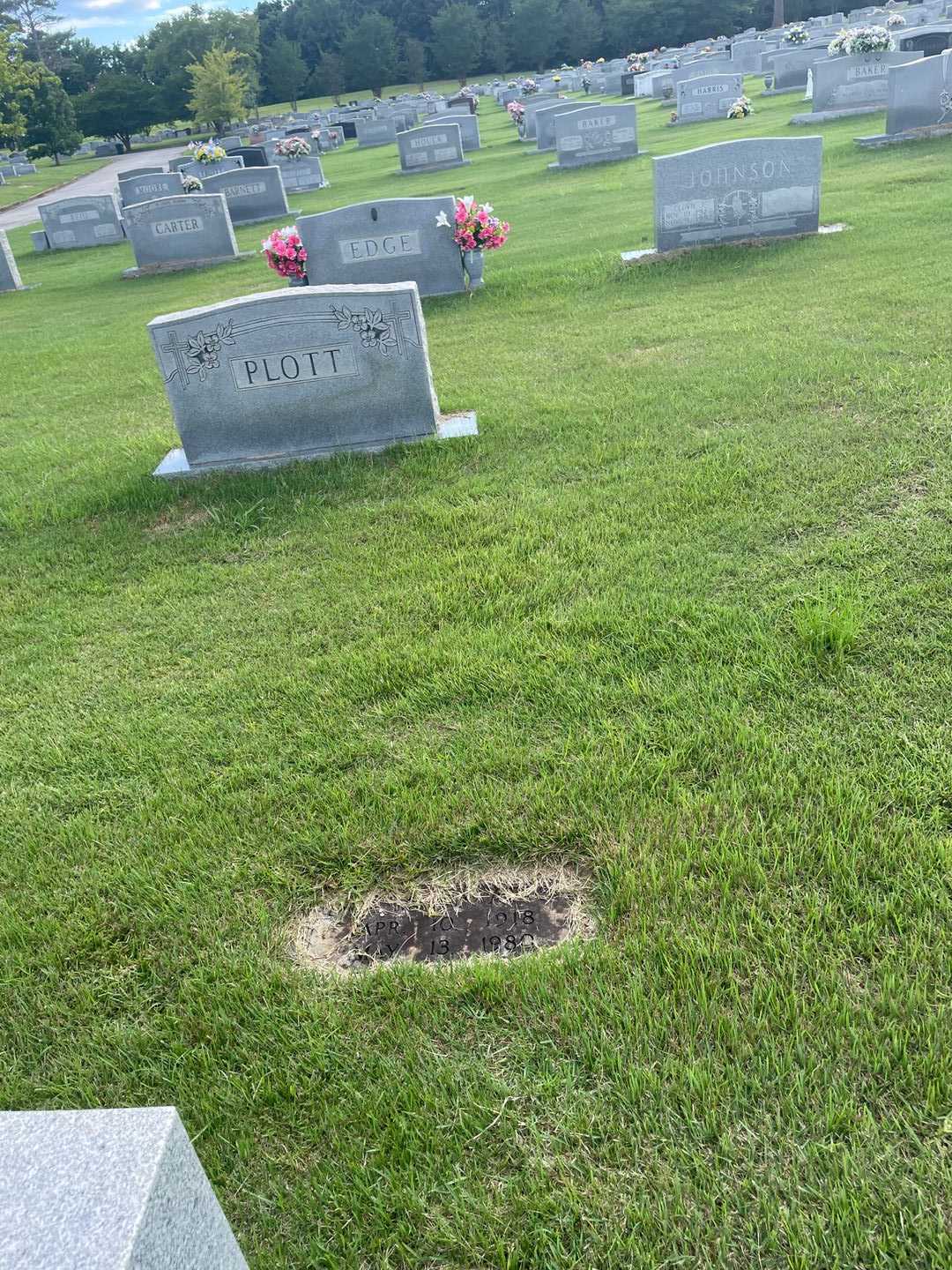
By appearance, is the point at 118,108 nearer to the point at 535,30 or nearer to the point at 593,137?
the point at 535,30

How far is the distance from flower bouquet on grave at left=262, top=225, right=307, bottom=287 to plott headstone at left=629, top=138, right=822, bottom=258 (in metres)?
4.13

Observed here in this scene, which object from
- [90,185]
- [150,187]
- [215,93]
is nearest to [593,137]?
[150,187]

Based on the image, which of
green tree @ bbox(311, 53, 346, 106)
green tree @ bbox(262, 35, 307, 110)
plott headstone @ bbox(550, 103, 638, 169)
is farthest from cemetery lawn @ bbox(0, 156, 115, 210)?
plott headstone @ bbox(550, 103, 638, 169)

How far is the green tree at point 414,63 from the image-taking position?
69.7 metres

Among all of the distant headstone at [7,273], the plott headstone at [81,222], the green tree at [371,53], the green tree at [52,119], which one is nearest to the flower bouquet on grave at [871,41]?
the plott headstone at [81,222]

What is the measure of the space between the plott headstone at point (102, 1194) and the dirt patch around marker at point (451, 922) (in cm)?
129

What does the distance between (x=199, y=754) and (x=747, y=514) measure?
2.83m

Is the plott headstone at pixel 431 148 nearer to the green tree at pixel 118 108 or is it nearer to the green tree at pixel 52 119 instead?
the green tree at pixel 52 119

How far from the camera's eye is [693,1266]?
Answer: 177 cm

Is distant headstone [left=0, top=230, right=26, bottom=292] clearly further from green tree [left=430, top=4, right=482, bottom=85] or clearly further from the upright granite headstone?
green tree [left=430, top=4, right=482, bottom=85]

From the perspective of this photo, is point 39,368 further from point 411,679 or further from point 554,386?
point 411,679

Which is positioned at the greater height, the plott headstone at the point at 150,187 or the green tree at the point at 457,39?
the green tree at the point at 457,39

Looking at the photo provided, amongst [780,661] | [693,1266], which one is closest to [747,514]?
[780,661]

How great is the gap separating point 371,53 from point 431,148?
5410 cm
